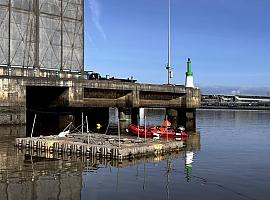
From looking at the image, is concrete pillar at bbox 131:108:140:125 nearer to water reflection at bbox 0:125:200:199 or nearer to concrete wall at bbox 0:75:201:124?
concrete wall at bbox 0:75:201:124

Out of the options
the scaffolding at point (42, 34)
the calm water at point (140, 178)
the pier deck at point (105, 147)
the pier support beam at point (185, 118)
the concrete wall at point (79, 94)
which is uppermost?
the scaffolding at point (42, 34)

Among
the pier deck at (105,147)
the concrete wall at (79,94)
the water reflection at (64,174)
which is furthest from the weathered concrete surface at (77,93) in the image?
the water reflection at (64,174)

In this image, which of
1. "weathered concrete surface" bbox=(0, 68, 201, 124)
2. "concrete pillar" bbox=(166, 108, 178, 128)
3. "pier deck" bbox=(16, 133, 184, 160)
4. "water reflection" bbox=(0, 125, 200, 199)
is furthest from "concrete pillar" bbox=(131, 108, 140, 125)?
"water reflection" bbox=(0, 125, 200, 199)

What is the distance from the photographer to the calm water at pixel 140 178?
79.3ft

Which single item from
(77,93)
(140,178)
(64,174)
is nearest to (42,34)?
(77,93)

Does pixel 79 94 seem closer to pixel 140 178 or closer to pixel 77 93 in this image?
pixel 77 93

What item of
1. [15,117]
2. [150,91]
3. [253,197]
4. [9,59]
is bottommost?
[253,197]

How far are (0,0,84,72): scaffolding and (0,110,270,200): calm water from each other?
124 feet

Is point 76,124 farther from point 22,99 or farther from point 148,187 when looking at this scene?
point 148,187

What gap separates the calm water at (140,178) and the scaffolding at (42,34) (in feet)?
124

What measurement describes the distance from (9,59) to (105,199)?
57.3m

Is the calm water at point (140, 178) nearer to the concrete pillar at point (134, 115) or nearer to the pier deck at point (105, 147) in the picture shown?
the pier deck at point (105, 147)

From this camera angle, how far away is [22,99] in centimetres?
6344

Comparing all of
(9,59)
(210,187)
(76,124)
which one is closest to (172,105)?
(76,124)
